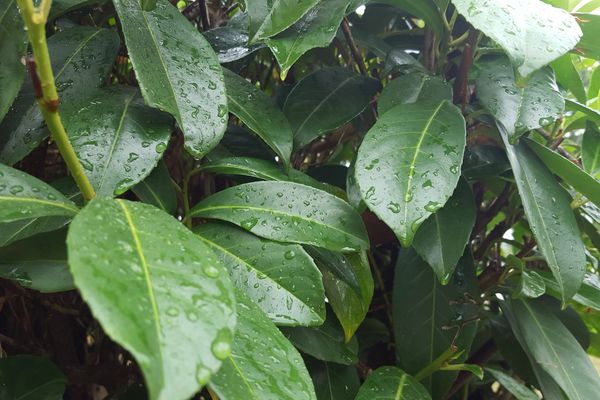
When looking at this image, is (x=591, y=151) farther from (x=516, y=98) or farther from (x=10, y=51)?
(x=10, y=51)

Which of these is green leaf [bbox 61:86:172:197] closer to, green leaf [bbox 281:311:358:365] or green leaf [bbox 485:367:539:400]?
green leaf [bbox 281:311:358:365]

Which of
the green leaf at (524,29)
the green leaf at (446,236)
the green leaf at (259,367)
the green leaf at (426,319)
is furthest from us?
the green leaf at (426,319)

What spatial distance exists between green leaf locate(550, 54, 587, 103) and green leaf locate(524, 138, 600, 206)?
0.51 feet

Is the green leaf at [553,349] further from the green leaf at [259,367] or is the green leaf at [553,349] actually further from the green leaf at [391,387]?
the green leaf at [259,367]

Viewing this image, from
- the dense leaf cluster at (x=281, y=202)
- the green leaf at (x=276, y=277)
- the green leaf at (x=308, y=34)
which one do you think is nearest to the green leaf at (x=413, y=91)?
the dense leaf cluster at (x=281, y=202)

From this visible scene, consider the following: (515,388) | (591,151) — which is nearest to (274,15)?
(591,151)

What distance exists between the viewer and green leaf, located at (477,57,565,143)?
0.59m

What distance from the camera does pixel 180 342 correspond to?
0.27m

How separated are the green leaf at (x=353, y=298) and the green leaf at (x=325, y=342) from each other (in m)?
0.02

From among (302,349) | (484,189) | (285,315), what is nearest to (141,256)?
(285,315)

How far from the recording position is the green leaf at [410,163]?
481 mm

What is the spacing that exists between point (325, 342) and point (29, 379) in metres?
0.37

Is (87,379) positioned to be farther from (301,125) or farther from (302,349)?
(301,125)

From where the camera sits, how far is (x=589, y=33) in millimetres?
672
